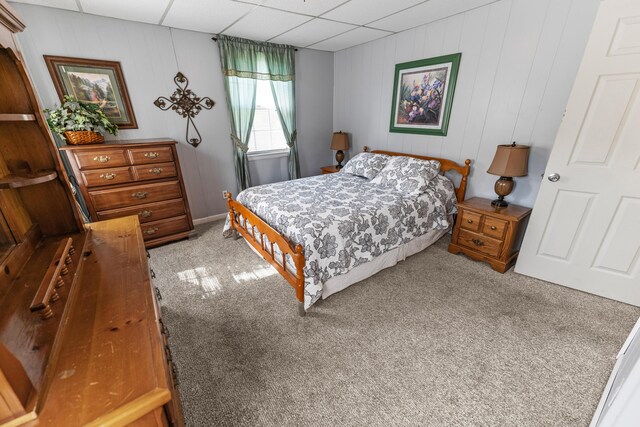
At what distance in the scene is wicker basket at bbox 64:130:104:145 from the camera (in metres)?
2.49

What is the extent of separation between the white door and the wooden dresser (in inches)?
142

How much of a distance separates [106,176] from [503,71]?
3.98m

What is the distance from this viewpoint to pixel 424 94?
3135mm

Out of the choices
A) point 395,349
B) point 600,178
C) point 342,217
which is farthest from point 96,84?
point 600,178

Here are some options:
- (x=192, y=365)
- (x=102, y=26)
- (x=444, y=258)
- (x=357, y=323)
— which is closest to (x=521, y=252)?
(x=444, y=258)

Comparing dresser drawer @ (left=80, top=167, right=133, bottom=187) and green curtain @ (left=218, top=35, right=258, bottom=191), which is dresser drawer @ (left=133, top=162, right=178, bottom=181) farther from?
green curtain @ (left=218, top=35, right=258, bottom=191)

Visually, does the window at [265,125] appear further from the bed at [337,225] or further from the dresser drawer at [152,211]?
the dresser drawer at [152,211]

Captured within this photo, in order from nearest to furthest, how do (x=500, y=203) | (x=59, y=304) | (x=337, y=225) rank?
(x=59, y=304) < (x=337, y=225) < (x=500, y=203)

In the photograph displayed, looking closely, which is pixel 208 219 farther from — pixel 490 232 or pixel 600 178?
pixel 600 178

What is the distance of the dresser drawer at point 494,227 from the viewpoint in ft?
7.87

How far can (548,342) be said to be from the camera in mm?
1755

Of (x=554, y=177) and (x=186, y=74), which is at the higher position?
(x=186, y=74)

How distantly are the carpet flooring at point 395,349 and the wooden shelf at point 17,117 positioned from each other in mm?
1453

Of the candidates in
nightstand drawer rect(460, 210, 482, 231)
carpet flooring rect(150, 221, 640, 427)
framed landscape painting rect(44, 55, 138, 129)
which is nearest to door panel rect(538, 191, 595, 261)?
carpet flooring rect(150, 221, 640, 427)
